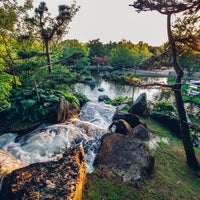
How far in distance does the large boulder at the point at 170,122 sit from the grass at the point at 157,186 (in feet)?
13.9

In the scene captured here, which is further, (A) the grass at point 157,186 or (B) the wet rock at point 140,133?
(B) the wet rock at point 140,133

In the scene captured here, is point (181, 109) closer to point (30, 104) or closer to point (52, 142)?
point (52, 142)

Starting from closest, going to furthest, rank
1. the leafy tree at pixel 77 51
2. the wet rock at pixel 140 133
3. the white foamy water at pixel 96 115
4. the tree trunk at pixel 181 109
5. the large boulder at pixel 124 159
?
the large boulder at pixel 124 159 → the tree trunk at pixel 181 109 → the wet rock at pixel 140 133 → the leafy tree at pixel 77 51 → the white foamy water at pixel 96 115

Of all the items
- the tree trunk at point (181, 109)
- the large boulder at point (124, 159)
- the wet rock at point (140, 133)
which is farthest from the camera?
the wet rock at point (140, 133)

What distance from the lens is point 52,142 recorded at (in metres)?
8.45

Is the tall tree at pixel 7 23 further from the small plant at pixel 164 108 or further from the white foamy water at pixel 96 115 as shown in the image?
the small plant at pixel 164 108

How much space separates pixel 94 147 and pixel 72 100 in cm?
540

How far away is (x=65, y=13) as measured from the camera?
44.8ft

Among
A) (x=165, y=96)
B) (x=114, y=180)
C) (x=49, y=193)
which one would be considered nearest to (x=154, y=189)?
(x=114, y=180)

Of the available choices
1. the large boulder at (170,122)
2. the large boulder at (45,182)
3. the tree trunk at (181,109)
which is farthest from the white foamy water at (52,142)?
the large boulder at (170,122)

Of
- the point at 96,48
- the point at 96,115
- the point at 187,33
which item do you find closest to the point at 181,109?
the point at 187,33

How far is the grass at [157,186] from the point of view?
6.01 metres

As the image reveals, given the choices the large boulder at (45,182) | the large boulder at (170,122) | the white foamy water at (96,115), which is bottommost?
the white foamy water at (96,115)

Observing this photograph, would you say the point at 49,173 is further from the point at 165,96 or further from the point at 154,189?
the point at 165,96
